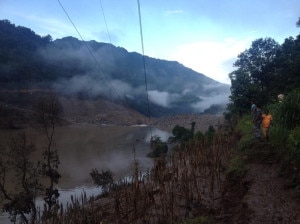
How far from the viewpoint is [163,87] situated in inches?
5251

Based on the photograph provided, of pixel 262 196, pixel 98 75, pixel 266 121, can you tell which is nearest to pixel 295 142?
pixel 262 196

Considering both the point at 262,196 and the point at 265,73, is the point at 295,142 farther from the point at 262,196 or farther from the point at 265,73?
the point at 265,73

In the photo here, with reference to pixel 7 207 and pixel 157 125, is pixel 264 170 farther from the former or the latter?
pixel 157 125

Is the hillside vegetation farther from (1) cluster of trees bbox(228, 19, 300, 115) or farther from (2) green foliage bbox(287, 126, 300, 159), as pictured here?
(1) cluster of trees bbox(228, 19, 300, 115)

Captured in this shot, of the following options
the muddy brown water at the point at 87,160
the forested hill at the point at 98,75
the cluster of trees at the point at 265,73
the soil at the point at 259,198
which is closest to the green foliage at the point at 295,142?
the soil at the point at 259,198

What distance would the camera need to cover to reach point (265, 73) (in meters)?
27.0

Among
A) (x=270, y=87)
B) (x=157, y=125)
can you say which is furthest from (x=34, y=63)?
(x=270, y=87)

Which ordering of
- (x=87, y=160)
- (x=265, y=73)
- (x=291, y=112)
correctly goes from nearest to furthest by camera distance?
(x=291, y=112)
(x=265, y=73)
(x=87, y=160)

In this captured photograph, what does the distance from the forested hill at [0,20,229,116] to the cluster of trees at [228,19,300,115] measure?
32146 millimetres

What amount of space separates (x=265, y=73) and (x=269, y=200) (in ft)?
70.5

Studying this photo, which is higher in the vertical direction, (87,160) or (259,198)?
(259,198)

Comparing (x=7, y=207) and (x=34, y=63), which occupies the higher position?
(x=34, y=63)

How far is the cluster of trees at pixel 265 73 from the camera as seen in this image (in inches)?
884

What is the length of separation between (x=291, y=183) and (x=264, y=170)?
186 cm
